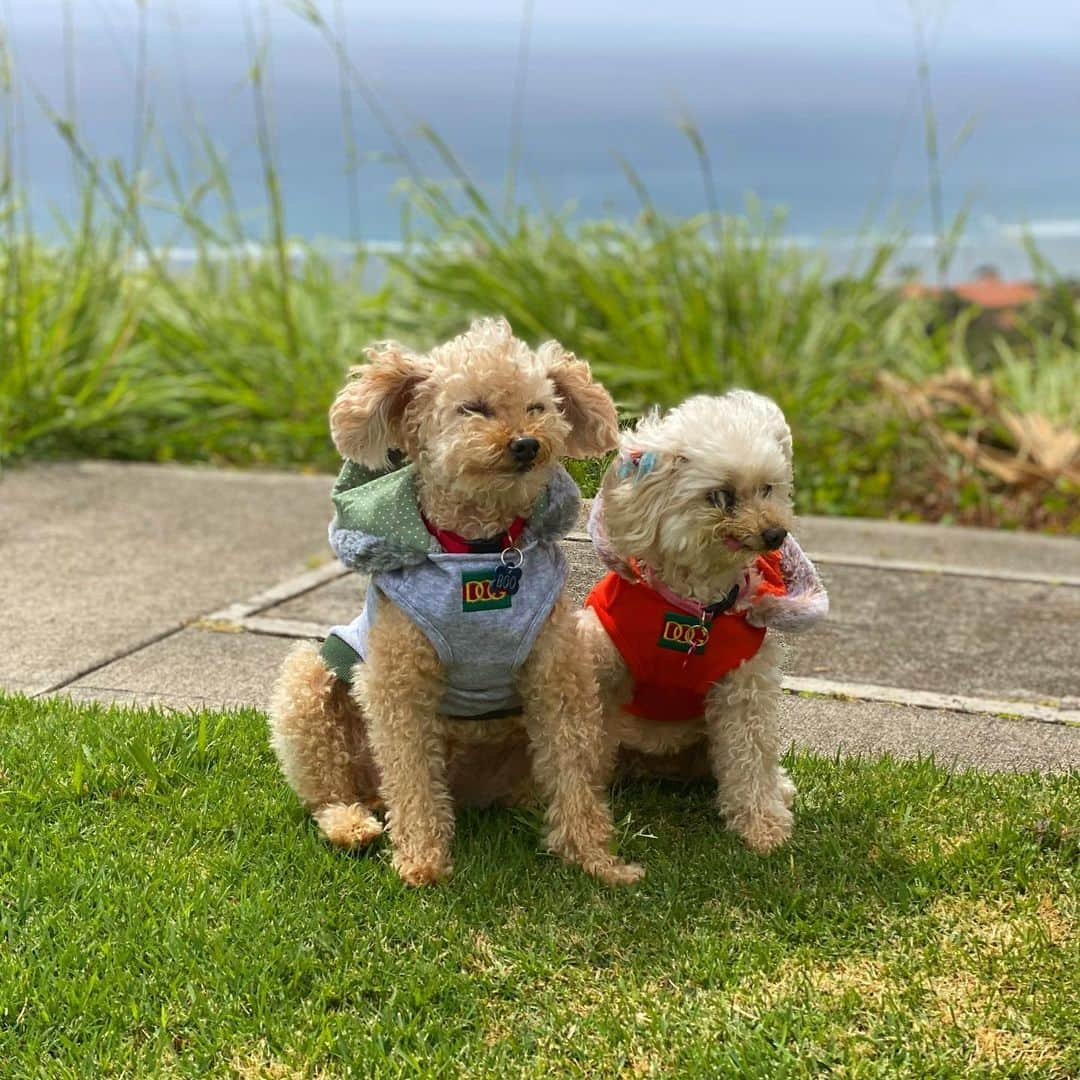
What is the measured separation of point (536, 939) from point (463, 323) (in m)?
6.69

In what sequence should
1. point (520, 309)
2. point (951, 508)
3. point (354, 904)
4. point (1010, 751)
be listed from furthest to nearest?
point (520, 309) < point (951, 508) < point (1010, 751) < point (354, 904)

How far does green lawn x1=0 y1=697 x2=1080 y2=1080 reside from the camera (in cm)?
288

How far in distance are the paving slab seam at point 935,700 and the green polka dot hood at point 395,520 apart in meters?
1.53

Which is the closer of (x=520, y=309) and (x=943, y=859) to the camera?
(x=943, y=859)

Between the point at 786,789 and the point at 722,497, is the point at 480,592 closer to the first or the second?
the point at 722,497

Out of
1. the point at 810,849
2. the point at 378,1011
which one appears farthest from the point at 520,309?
the point at 378,1011

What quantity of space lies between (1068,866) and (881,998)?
805 mm

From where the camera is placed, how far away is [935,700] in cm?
477

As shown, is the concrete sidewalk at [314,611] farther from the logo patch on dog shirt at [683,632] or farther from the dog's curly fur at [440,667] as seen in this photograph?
the dog's curly fur at [440,667]

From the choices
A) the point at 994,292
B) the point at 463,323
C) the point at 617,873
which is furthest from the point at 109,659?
the point at 994,292

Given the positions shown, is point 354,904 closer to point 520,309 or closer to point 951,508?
point 951,508

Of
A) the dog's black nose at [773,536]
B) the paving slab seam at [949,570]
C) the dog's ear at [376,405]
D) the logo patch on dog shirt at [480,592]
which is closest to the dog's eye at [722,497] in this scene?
the dog's black nose at [773,536]

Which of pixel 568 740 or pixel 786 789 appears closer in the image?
pixel 568 740

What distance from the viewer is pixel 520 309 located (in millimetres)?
8859
